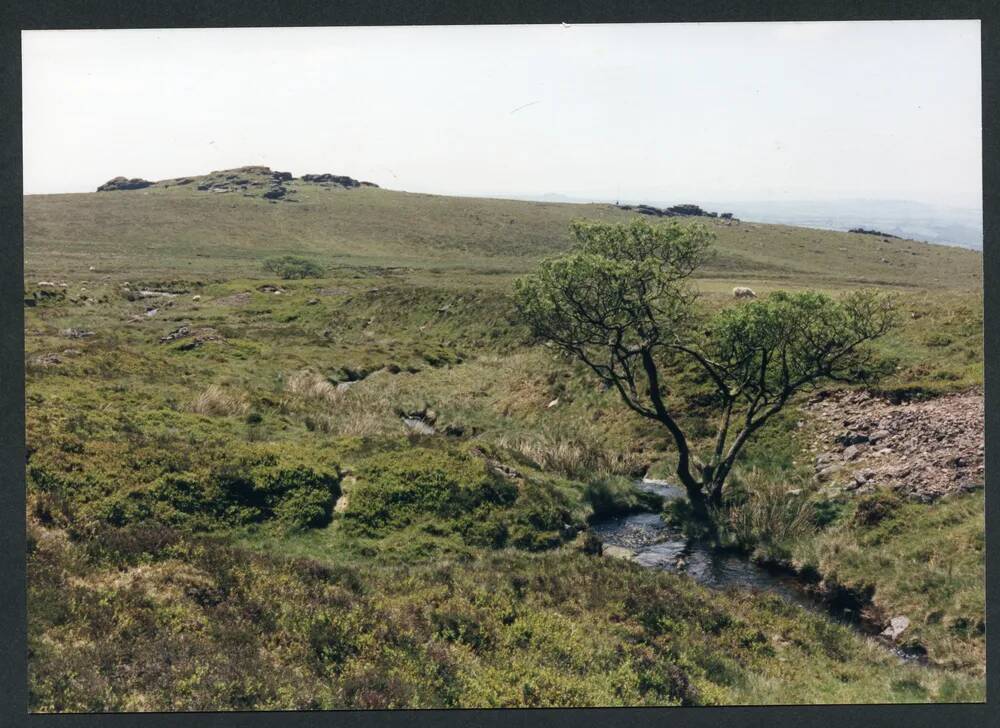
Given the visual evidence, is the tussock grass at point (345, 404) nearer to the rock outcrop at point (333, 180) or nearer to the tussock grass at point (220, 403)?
the tussock grass at point (220, 403)

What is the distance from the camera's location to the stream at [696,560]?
16.9 meters

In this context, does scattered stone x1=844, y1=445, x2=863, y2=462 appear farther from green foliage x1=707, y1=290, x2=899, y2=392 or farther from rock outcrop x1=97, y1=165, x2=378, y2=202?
rock outcrop x1=97, y1=165, x2=378, y2=202

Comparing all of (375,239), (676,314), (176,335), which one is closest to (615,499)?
(676,314)

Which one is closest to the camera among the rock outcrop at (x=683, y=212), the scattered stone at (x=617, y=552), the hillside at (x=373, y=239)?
the scattered stone at (x=617, y=552)

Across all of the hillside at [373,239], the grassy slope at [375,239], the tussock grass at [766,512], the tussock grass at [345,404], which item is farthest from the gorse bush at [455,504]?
the grassy slope at [375,239]

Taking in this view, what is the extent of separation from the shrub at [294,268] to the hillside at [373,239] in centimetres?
247

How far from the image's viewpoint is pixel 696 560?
18.2 meters

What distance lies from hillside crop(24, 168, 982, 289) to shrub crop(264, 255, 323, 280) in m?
2.47

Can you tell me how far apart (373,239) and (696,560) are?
338 ft

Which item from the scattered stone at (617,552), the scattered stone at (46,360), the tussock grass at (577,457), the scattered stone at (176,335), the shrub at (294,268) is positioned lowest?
the scattered stone at (617,552)

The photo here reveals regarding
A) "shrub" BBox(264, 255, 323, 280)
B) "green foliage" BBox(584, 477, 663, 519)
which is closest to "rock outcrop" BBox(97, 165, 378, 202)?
"shrub" BBox(264, 255, 323, 280)

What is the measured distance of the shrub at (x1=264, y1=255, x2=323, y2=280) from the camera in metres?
78.2

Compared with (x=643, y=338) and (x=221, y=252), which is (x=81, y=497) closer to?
(x=643, y=338)

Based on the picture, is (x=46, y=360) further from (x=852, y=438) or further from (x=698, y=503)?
(x=852, y=438)
